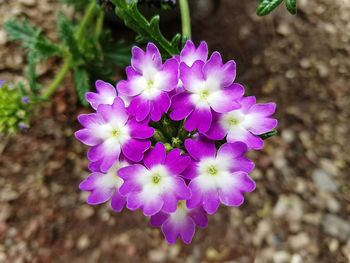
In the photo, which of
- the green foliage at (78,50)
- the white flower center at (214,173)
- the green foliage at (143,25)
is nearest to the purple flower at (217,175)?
the white flower center at (214,173)

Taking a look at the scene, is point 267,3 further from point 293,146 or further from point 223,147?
point 293,146

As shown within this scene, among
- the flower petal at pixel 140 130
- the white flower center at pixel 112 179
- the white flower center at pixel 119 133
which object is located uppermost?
the flower petal at pixel 140 130

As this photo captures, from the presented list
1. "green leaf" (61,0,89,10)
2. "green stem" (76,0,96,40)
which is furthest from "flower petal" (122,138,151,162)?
"green leaf" (61,0,89,10)

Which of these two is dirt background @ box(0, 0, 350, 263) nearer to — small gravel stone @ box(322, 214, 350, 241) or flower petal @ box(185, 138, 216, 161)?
small gravel stone @ box(322, 214, 350, 241)

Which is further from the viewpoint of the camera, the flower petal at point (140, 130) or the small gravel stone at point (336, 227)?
the small gravel stone at point (336, 227)

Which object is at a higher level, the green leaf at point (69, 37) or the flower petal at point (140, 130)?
the flower petal at point (140, 130)

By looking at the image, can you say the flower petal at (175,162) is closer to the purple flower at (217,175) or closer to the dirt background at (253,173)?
the purple flower at (217,175)
